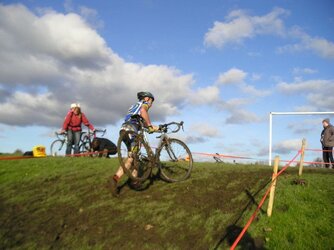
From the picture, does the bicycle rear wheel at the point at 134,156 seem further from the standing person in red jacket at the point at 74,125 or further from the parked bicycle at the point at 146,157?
the standing person in red jacket at the point at 74,125

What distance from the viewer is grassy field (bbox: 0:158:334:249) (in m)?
6.47

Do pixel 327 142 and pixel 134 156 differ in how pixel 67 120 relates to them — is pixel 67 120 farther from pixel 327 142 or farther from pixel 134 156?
pixel 327 142

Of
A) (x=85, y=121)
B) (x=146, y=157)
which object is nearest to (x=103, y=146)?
(x=85, y=121)

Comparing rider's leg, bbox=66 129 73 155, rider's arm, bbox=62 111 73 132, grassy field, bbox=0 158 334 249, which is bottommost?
grassy field, bbox=0 158 334 249

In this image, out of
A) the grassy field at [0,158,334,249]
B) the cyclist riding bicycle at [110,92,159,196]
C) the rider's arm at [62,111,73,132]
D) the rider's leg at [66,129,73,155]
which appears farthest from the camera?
the rider's leg at [66,129,73,155]

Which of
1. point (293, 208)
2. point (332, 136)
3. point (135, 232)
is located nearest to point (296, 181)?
point (293, 208)

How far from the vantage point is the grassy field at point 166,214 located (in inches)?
255

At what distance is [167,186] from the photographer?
374 inches

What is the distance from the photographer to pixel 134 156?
8984 millimetres

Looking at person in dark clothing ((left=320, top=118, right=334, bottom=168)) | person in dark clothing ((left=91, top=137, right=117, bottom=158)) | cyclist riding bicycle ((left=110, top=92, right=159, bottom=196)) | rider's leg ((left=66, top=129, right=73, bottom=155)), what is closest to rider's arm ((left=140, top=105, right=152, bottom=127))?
cyclist riding bicycle ((left=110, top=92, right=159, bottom=196))

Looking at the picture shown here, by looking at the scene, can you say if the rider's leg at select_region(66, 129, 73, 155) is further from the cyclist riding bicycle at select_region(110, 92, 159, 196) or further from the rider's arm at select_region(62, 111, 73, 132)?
the cyclist riding bicycle at select_region(110, 92, 159, 196)

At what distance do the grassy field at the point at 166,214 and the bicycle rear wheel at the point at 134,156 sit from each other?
1.74 ft

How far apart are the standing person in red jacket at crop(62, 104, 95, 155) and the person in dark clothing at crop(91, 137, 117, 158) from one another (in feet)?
4.56

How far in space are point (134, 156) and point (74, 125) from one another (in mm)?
8028
